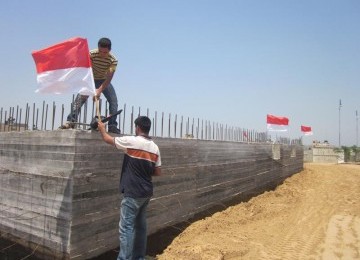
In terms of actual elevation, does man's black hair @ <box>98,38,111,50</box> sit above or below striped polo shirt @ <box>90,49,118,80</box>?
above

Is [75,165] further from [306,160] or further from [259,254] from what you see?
[306,160]

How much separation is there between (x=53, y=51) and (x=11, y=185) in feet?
8.12

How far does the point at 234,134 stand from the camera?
13.4m

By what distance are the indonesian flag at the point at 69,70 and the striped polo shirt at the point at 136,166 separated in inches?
38.3

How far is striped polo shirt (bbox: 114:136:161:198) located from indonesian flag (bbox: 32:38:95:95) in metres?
0.97

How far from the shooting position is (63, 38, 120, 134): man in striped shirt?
241 inches

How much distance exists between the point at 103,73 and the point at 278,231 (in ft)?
18.0

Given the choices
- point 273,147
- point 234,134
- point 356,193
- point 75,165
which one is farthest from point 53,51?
point 356,193

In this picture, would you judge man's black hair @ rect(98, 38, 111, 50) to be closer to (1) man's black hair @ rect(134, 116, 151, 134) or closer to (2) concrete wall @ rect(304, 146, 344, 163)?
(1) man's black hair @ rect(134, 116, 151, 134)

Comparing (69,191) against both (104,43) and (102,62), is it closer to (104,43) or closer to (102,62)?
(102,62)

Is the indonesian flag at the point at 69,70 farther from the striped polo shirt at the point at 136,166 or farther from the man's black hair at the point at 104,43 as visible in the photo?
the striped polo shirt at the point at 136,166

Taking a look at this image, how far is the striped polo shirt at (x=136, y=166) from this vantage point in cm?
499

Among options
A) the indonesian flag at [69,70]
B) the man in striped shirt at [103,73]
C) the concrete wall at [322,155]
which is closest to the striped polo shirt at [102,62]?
the man in striped shirt at [103,73]

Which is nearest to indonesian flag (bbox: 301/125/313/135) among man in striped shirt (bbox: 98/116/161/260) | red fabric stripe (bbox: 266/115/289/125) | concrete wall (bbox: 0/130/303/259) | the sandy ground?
red fabric stripe (bbox: 266/115/289/125)
